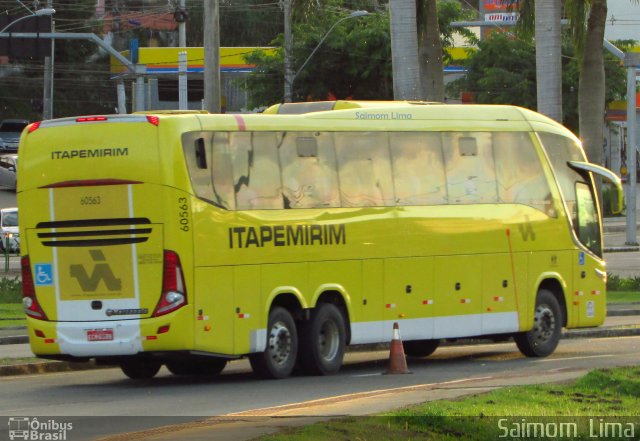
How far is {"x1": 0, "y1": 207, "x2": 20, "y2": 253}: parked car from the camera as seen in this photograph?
4854 centimetres

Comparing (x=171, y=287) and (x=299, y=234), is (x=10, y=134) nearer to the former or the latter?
(x=299, y=234)

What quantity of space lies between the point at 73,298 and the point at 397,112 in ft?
18.5

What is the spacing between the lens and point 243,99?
8450cm

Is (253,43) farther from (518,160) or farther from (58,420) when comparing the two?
(58,420)

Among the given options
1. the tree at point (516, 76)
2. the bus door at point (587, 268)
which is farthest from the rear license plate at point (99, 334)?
the tree at point (516, 76)

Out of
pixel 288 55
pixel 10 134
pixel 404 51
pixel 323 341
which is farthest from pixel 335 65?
pixel 323 341

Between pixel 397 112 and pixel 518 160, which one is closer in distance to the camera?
pixel 397 112

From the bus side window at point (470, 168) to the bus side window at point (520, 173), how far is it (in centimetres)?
17

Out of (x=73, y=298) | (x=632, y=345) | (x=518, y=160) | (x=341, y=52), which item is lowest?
(x=632, y=345)

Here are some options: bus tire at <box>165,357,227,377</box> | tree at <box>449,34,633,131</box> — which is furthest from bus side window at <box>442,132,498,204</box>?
tree at <box>449,34,633,131</box>

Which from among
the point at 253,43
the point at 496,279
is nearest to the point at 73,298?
the point at 496,279

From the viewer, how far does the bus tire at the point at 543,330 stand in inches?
859

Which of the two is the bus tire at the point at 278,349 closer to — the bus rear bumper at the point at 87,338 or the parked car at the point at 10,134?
the bus rear bumper at the point at 87,338

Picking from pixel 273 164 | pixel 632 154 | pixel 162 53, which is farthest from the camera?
pixel 162 53
